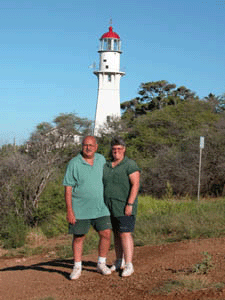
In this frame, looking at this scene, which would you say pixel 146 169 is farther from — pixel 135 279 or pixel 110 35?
pixel 110 35

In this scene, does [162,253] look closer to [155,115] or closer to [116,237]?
[116,237]

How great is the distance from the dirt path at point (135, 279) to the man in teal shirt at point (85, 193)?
695 mm

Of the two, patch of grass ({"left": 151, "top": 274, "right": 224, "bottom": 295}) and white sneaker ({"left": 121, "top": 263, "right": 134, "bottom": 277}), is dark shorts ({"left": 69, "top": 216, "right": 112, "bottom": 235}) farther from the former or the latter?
patch of grass ({"left": 151, "top": 274, "right": 224, "bottom": 295})

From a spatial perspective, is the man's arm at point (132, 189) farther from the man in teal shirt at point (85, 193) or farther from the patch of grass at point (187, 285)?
the patch of grass at point (187, 285)

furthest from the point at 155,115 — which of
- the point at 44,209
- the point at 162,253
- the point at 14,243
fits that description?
the point at 162,253

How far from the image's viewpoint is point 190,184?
79.3 ft

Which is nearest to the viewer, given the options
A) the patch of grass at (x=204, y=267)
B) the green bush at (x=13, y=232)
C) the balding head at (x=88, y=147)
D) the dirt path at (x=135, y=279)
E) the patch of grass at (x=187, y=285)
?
the patch of grass at (x=187, y=285)

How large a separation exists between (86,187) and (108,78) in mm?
43300

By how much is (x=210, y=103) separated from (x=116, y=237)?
29211 mm

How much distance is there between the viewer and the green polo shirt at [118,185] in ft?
21.3

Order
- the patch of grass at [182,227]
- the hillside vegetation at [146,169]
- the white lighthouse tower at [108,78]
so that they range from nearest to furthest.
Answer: the patch of grass at [182,227] < the hillside vegetation at [146,169] < the white lighthouse tower at [108,78]

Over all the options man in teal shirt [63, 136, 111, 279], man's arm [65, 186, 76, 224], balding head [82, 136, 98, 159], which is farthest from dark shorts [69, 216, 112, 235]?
balding head [82, 136, 98, 159]

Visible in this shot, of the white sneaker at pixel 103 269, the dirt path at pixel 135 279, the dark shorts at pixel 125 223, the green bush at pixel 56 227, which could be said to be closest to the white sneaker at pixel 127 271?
the dirt path at pixel 135 279

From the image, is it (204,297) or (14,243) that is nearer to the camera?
(204,297)
